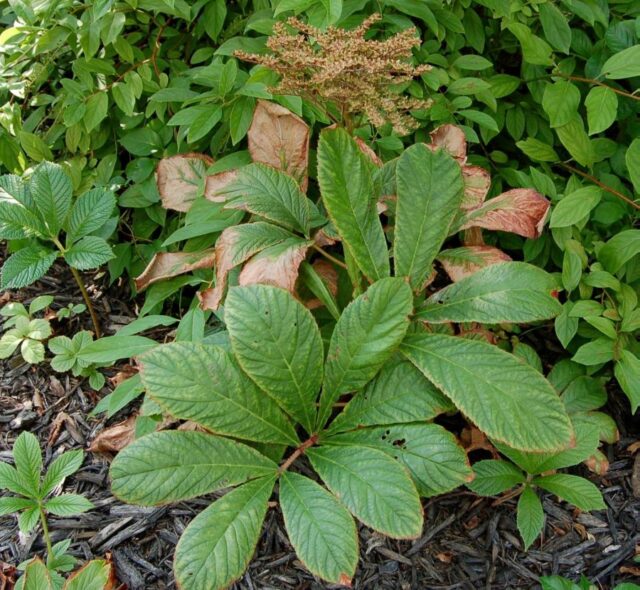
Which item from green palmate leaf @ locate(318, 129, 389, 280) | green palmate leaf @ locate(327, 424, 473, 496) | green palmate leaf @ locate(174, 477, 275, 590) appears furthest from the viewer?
green palmate leaf @ locate(318, 129, 389, 280)

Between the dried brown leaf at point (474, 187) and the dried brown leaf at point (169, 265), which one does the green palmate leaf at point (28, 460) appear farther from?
the dried brown leaf at point (474, 187)

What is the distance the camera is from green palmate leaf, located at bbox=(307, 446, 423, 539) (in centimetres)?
127

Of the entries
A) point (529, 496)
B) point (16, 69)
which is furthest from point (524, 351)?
point (16, 69)

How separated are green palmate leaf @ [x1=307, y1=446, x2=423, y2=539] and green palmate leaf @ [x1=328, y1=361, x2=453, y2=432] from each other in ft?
0.29

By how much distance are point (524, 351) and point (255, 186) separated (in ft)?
2.78

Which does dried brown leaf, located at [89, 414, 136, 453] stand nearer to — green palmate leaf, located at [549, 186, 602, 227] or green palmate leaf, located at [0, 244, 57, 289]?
green palmate leaf, located at [0, 244, 57, 289]

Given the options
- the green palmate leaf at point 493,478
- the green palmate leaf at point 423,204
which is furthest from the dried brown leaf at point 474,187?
the green palmate leaf at point 493,478

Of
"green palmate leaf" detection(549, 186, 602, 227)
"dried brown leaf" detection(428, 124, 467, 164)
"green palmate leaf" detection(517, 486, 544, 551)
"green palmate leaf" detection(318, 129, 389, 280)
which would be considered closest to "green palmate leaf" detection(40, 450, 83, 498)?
"green palmate leaf" detection(318, 129, 389, 280)

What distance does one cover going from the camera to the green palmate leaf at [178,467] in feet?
4.36

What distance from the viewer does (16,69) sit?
208 centimetres

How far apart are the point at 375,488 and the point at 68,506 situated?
0.75m

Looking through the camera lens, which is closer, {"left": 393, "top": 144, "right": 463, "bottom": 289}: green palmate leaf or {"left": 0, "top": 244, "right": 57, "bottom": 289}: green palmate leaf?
{"left": 393, "top": 144, "right": 463, "bottom": 289}: green palmate leaf

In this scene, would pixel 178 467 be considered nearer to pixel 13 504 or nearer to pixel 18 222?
pixel 13 504

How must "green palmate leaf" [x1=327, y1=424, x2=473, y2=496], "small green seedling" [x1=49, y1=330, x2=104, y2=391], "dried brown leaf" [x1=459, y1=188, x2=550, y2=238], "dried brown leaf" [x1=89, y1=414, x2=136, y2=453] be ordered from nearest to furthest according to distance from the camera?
"green palmate leaf" [x1=327, y1=424, x2=473, y2=496] < "dried brown leaf" [x1=459, y1=188, x2=550, y2=238] < "dried brown leaf" [x1=89, y1=414, x2=136, y2=453] < "small green seedling" [x1=49, y1=330, x2=104, y2=391]
